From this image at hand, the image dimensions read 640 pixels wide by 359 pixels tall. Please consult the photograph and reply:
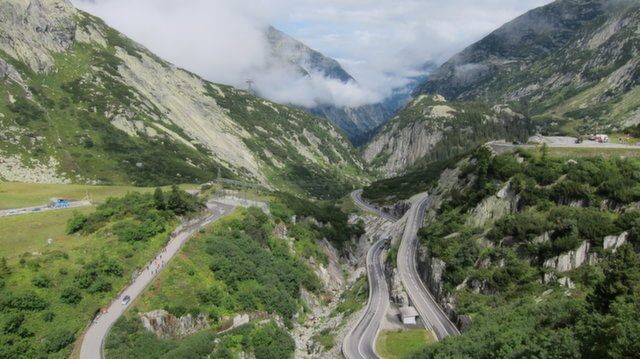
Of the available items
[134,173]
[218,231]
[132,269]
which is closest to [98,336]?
[132,269]

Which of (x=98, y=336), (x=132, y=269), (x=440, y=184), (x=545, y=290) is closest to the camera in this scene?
(x=98, y=336)

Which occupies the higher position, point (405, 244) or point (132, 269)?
point (132, 269)

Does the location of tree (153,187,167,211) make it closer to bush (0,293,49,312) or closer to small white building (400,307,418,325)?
bush (0,293,49,312)

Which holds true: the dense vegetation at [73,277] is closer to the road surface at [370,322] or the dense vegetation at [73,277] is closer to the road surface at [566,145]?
the road surface at [370,322]

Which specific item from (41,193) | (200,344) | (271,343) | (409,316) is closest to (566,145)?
(409,316)

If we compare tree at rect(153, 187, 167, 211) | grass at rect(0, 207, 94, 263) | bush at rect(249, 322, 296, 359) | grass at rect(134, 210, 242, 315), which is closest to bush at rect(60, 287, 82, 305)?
grass at rect(134, 210, 242, 315)

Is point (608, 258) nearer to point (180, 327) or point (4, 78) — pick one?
point (180, 327)

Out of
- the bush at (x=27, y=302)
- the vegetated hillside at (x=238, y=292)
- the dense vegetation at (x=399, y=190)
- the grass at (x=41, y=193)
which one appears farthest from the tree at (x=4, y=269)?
the dense vegetation at (x=399, y=190)
